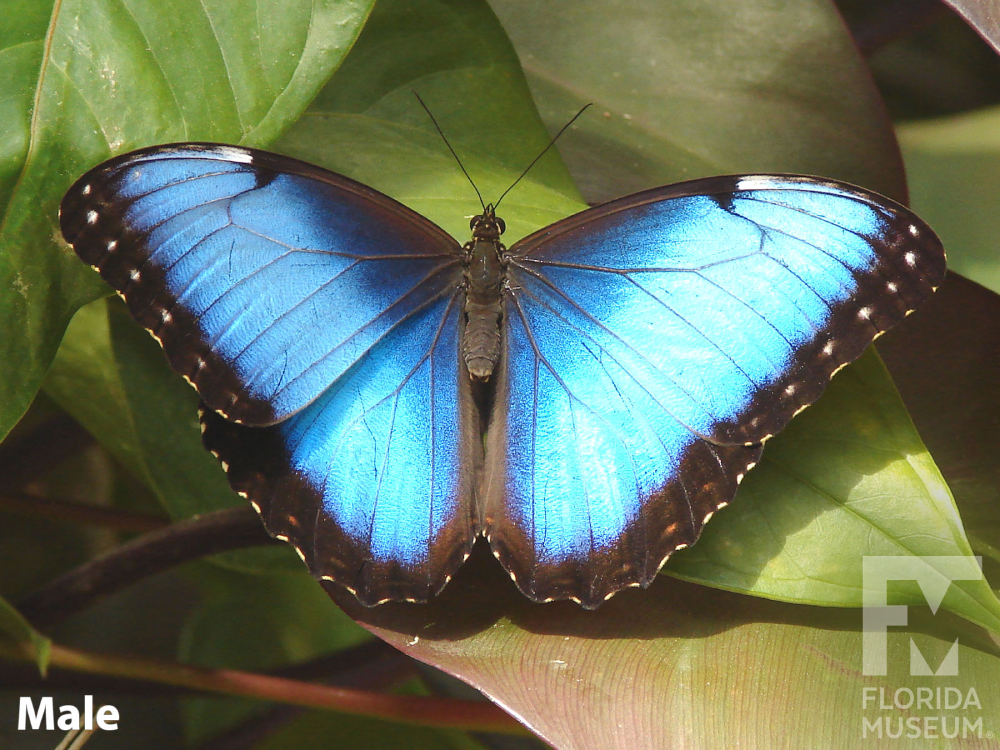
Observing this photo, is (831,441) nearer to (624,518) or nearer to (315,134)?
(624,518)

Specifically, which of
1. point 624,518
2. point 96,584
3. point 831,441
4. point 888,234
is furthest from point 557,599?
point 96,584

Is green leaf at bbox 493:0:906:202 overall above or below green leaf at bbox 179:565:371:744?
above

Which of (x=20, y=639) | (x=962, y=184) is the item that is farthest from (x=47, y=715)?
(x=962, y=184)

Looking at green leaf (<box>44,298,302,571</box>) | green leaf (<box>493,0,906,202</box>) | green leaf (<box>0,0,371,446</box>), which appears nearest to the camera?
green leaf (<box>0,0,371,446</box>)

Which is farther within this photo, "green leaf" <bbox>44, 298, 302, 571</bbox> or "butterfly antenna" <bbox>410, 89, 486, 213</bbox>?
"green leaf" <bbox>44, 298, 302, 571</bbox>

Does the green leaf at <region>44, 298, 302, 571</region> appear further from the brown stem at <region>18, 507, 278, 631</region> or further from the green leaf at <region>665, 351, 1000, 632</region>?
the green leaf at <region>665, 351, 1000, 632</region>

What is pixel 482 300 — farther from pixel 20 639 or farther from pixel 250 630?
pixel 250 630

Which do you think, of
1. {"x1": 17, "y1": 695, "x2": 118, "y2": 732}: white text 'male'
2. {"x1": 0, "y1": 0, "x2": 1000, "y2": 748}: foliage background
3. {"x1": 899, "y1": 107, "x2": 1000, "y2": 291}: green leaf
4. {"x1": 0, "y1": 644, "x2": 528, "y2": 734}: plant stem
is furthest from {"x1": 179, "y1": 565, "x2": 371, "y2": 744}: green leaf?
{"x1": 899, "y1": 107, "x2": 1000, "y2": 291}: green leaf

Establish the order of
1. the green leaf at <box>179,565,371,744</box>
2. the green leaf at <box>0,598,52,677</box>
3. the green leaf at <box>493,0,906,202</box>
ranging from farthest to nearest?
1. the green leaf at <box>179,565,371,744</box>
2. the green leaf at <box>493,0,906,202</box>
3. the green leaf at <box>0,598,52,677</box>
